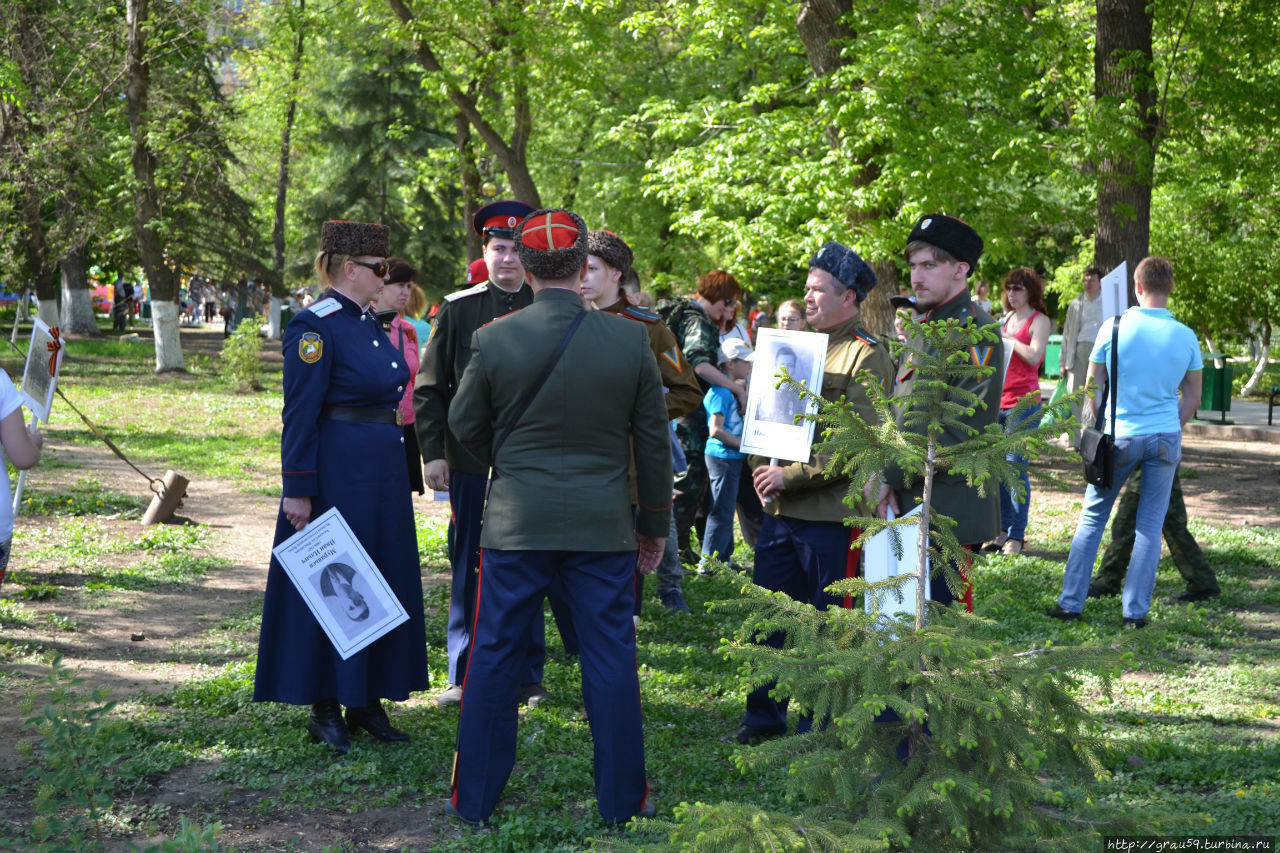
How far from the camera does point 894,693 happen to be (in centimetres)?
262

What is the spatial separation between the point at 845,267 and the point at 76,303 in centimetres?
3682

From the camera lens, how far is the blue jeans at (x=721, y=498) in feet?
25.5

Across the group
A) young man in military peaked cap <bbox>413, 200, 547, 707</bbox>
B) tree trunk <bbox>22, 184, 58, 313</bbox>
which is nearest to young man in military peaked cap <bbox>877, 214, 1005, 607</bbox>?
young man in military peaked cap <bbox>413, 200, 547, 707</bbox>

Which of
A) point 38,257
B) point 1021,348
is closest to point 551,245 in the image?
point 1021,348

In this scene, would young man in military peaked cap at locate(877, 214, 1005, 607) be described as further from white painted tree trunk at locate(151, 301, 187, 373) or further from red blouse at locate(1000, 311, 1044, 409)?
white painted tree trunk at locate(151, 301, 187, 373)

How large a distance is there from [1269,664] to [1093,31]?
12.2m

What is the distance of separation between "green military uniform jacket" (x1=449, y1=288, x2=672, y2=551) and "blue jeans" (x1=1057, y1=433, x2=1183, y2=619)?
4.17 m

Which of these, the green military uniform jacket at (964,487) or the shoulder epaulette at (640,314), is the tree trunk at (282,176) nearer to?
the shoulder epaulette at (640,314)

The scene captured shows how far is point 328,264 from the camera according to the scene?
4.81 m

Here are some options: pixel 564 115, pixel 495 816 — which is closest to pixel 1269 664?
pixel 495 816

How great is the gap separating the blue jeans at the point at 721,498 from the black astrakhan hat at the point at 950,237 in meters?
3.50

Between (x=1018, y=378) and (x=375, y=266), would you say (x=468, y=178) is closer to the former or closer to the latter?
(x=1018, y=378)

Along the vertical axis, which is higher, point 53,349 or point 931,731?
point 53,349

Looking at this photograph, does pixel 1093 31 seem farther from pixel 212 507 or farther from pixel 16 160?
pixel 16 160
